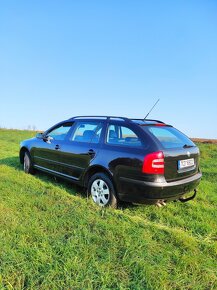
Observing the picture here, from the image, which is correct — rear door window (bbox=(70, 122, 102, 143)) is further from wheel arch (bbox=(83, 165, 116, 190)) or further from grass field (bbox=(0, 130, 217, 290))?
grass field (bbox=(0, 130, 217, 290))

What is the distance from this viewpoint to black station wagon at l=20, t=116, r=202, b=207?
4157 millimetres

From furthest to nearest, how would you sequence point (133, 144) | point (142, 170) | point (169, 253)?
point (133, 144)
point (142, 170)
point (169, 253)

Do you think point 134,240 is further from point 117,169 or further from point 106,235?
point 117,169

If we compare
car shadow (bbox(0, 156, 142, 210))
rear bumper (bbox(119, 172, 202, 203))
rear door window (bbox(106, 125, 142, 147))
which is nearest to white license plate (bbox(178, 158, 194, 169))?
rear bumper (bbox(119, 172, 202, 203))

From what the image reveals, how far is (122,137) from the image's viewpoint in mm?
4762

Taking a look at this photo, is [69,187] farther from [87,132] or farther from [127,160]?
[127,160]

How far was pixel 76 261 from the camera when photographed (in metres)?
2.88

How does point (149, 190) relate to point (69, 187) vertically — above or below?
above

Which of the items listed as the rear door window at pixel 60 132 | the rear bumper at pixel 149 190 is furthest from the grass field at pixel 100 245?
the rear door window at pixel 60 132

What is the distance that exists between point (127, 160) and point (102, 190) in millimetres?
819

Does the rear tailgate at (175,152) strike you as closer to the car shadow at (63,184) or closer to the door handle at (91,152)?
the door handle at (91,152)

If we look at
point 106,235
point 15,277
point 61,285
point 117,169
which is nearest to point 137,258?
point 106,235

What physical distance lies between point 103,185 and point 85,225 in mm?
1125

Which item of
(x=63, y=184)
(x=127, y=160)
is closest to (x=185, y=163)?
(x=127, y=160)
